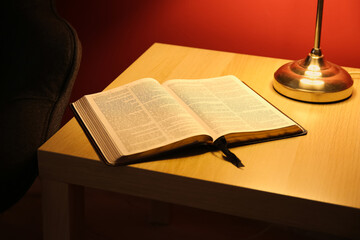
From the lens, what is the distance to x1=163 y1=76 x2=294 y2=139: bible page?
834mm

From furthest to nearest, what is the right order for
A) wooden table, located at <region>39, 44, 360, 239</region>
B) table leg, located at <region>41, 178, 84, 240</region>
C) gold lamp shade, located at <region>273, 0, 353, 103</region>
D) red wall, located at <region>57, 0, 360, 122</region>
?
red wall, located at <region>57, 0, 360, 122</region>
gold lamp shade, located at <region>273, 0, 353, 103</region>
table leg, located at <region>41, 178, 84, 240</region>
wooden table, located at <region>39, 44, 360, 239</region>

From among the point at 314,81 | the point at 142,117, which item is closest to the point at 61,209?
the point at 142,117

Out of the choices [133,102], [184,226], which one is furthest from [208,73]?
[184,226]

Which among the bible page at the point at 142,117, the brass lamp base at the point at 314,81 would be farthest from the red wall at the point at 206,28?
the bible page at the point at 142,117

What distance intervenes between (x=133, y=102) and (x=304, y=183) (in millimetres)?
331

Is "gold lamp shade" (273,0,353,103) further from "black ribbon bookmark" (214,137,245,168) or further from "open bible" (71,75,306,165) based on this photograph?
"black ribbon bookmark" (214,137,245,168)

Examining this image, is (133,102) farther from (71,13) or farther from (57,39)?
(71,13)

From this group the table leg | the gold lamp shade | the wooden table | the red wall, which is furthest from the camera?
the red wall

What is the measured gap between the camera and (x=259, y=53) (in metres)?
1.29

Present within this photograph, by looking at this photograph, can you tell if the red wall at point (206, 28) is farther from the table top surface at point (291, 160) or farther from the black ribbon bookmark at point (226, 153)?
the black ribbon bookmark at point (226, 153)

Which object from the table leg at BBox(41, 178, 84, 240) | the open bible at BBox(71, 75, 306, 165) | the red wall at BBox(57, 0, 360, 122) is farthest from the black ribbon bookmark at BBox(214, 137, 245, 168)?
the red wall at BBox(57, 0, 360, 122)

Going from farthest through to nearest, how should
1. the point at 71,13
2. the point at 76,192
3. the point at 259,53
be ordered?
1. the point at 71,13
2. the point at 259,53
3. the point at 76,192

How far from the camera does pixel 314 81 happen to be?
3.13 feet

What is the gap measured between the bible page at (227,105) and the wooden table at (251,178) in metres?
0.04
